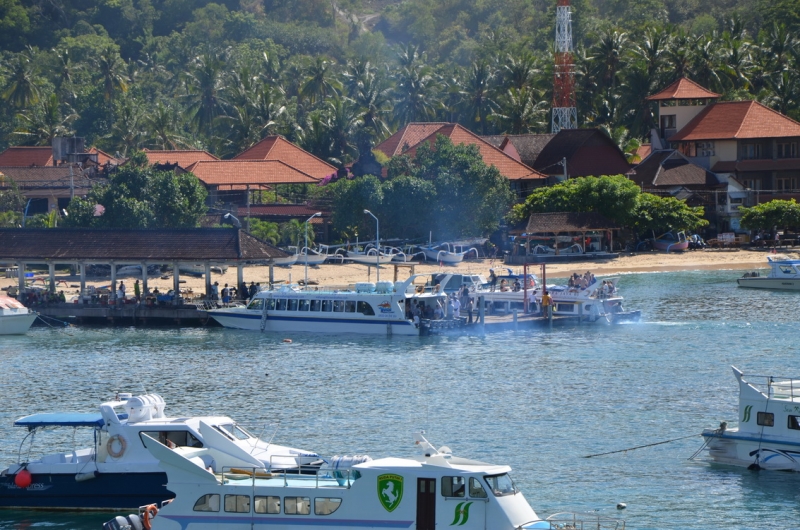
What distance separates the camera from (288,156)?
316 feet

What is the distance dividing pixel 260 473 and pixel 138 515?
137 inches

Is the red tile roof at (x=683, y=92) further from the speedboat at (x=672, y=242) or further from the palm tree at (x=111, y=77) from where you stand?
the palm tree at (x=111, y=77)

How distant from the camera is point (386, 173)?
89000mm

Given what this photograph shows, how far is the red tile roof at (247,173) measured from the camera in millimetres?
88125

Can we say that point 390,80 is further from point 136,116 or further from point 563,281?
point 563,281

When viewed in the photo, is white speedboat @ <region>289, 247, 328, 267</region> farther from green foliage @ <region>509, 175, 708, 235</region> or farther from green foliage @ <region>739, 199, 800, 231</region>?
green foliage @ <region>739, 199, 800, 231</region>

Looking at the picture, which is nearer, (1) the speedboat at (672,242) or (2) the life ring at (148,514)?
(2) the life ring at (148,514)

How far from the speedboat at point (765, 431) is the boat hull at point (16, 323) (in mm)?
35564

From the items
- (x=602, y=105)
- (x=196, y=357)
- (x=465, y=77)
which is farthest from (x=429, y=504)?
(x=465, y=77)

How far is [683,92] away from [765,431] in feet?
227

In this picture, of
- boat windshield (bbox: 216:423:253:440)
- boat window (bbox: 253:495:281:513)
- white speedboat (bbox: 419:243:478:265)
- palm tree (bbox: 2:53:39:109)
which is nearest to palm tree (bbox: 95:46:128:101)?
palm tree (bbox: 2:53:39:109)

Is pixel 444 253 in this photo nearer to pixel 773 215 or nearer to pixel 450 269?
pixel 450 269

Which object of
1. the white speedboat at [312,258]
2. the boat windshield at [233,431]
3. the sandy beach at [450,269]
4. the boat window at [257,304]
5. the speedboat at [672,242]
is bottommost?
the boat windshield at [233,431]

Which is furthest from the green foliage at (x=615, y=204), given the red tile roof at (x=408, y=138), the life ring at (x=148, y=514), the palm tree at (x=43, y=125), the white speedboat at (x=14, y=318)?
the life ring at (x=148, y=514)
